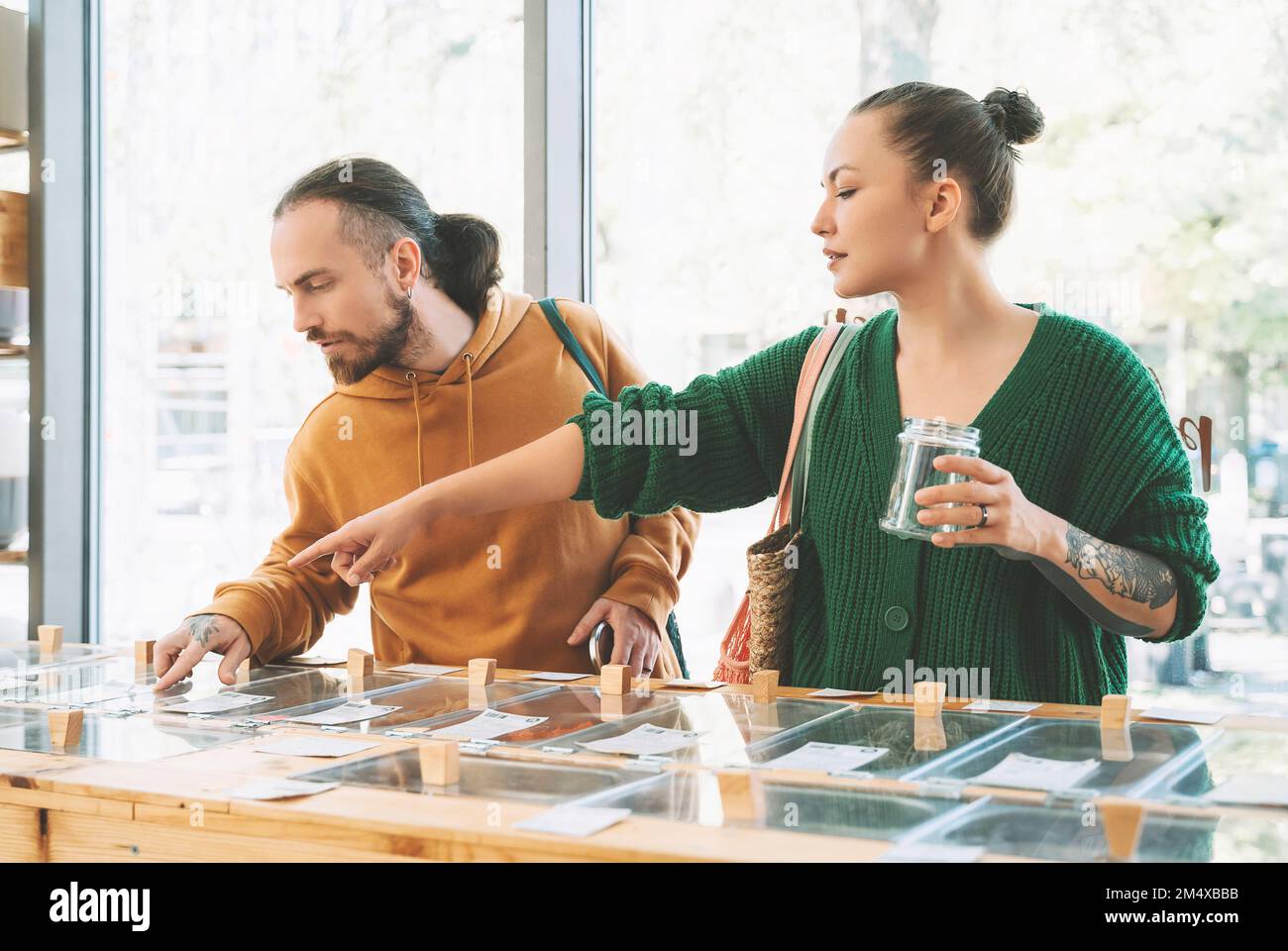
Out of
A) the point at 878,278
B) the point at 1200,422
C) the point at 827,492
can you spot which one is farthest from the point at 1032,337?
the point at 1200,422

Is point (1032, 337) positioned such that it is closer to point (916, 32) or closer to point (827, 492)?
point (827, 492)

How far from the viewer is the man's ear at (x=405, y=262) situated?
209cm

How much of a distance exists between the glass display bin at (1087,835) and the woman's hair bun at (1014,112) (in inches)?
37.7

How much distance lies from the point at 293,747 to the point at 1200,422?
1680 mm

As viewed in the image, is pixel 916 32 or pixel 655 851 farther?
pixel 916 32

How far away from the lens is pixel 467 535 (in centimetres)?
199

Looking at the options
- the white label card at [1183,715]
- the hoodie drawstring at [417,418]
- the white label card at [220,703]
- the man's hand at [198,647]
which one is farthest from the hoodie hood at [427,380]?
the white label card at [1183,715]

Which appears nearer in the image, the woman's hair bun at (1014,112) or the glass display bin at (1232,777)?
the glass display bin at (1232,777)

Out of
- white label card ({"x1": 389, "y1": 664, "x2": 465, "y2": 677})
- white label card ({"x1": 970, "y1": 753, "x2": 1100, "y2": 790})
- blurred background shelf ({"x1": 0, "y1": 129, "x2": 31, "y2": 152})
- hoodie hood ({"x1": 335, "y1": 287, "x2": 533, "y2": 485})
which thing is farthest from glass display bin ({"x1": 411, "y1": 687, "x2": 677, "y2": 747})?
blurred background shelf ({"x1": 0, "y1": 129, "x2": 31, "y2": 152})

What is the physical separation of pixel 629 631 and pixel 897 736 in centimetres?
65

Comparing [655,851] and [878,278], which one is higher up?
[878,278]

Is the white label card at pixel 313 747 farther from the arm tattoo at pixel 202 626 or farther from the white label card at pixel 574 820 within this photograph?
the arm tattoo at pixel 202 626
